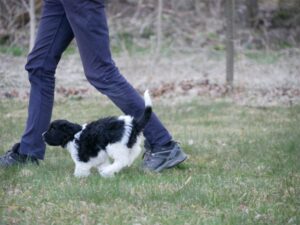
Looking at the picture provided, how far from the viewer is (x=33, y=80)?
573 cm

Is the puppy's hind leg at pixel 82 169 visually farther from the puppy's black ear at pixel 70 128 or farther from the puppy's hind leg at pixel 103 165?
the puppy's black ear at pixel 70 128

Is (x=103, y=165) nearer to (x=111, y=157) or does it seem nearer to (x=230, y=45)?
(x=111, y=157)

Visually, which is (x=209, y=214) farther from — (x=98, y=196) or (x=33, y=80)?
(x=33, y=80)

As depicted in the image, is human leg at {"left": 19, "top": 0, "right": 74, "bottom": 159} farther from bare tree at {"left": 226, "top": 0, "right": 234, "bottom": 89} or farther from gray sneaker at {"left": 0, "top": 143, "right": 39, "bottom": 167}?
bare tree at {"left": 226, "top": 0, "right": 234, "bottom": 89}

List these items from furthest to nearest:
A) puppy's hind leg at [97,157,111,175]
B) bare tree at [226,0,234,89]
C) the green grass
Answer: bare tree at [226,0,234,89], puppy's hind leg at [97,157,111,175], the green grass

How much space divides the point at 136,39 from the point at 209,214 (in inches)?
479

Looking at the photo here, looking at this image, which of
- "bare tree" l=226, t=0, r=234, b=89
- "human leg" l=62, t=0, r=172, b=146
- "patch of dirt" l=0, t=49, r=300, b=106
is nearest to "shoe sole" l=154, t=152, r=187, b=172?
"human leg" l=62, t=0, r=172, b=146

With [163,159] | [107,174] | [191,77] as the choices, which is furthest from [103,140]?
A: [191,77]

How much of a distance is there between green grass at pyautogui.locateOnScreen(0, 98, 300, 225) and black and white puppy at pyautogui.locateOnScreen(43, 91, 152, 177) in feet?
0.35

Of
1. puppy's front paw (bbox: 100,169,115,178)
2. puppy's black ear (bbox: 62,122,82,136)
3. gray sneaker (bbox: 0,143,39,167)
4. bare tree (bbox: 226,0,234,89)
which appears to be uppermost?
puppy's black ear (bbox: 62,122,82,136)

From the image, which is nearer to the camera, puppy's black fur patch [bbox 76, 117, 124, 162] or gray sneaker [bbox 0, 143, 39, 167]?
puppy's black fur patch [bbox 76, 117, 124, 162]

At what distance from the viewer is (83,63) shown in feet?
17.9

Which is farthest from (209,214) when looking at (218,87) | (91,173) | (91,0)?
(218,87)

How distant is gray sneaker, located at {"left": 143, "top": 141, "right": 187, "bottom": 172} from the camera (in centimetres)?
556
